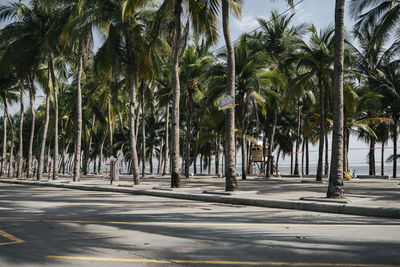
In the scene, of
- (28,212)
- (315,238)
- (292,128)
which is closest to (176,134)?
(28,212)

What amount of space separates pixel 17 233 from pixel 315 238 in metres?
4.89

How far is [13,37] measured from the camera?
26.2 meters

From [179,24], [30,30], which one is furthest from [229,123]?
[30,30]

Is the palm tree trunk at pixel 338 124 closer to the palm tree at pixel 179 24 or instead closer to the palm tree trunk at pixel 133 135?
the palm tree at pixel 179 24

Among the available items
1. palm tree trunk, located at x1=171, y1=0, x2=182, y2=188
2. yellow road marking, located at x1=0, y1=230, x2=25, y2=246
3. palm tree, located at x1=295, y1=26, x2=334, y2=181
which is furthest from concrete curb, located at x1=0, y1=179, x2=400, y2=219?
palm tree, located at x1=295, y1=26, x2=334, y2=181

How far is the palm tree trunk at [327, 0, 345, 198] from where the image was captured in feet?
37.4

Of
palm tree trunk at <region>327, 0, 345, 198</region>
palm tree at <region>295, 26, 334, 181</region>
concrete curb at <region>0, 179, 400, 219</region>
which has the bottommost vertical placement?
concrete curb at <region>0, 179, 400, 219</region>

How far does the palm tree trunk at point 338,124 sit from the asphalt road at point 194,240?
A: 8.51ft

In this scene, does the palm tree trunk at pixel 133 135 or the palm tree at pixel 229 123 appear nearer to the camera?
the palm tree at pixel 229 123

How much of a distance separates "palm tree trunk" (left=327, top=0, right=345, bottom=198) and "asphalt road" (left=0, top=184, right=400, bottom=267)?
8.51 ft

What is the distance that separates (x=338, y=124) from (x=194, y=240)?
23.8 ft

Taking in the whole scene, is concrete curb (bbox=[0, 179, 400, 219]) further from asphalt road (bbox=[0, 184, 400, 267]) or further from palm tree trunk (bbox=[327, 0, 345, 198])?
palm tree trunk (bbox=[327, 0, 345, 198])

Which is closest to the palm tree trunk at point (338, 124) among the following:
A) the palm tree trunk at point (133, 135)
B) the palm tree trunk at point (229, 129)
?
the palm tree trunk at point (229, 129)

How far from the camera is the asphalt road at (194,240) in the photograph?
4734 millimetres
